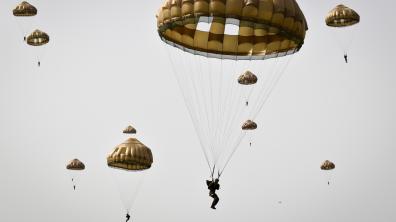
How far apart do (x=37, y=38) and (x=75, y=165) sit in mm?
12355

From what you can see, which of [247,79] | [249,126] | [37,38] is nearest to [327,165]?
[249,126]

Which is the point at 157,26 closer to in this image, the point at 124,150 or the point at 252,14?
the point at 252,14

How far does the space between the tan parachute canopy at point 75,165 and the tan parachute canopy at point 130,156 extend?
11.4 m

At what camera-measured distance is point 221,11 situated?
33.0m

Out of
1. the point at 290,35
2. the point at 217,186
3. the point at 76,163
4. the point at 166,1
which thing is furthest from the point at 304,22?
the point at 76,163

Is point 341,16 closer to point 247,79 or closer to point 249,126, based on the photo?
point 247,79

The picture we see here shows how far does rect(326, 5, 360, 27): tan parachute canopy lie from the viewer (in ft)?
172

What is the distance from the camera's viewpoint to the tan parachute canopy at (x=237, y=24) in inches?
1298

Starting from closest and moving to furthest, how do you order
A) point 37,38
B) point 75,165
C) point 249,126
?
point 37,38 → point 249,126 → point 75,165

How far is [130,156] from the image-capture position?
52312mm

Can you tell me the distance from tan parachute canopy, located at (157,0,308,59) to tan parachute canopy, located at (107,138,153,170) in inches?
623

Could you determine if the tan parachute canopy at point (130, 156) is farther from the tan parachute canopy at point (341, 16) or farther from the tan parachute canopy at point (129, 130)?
the tan parachute canopy at point (341, 16)

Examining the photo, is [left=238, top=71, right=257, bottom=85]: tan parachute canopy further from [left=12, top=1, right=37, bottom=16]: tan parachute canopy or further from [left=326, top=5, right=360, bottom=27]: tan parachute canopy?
[left=12, top=1, right=37, bottom=16]: tan parachute canopy

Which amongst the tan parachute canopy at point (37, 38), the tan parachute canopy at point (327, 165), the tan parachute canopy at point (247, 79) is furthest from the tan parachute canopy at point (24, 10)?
the tan parachute canopy at point (327, 165)
